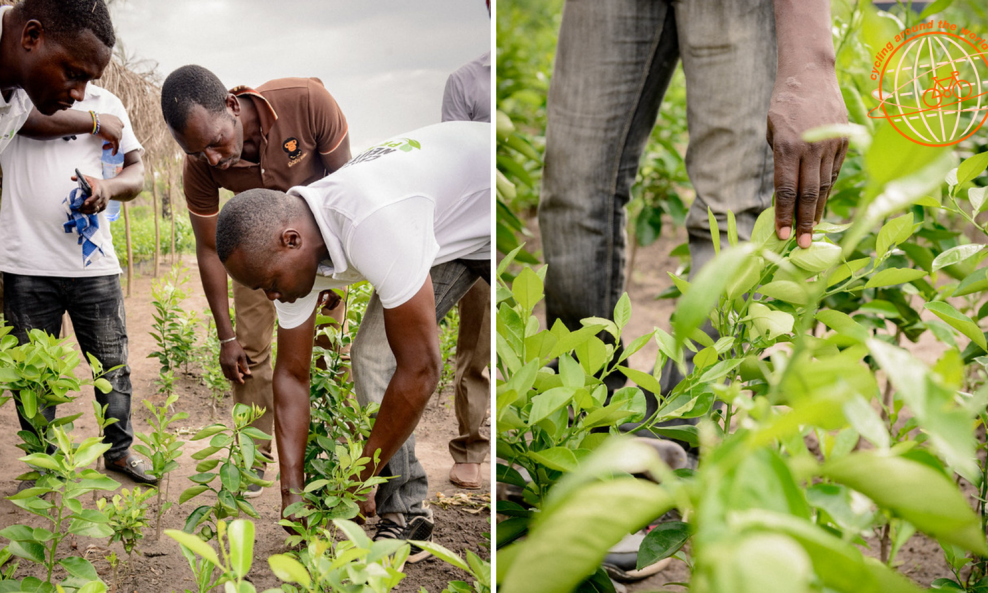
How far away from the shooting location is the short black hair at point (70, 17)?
1.20 meters

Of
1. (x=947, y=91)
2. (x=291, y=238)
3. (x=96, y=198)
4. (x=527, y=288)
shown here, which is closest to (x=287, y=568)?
(x=527, y=288)

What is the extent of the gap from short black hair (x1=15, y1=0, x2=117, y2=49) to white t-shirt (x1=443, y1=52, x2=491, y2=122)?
0.58 m

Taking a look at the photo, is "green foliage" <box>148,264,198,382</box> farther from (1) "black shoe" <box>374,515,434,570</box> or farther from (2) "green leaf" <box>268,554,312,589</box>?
(2) "green leaf" <box>268,554,312,589</box>

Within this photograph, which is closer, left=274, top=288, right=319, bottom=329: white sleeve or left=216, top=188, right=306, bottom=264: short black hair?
left=216, top=188, right=306, bottom=264: short black hair

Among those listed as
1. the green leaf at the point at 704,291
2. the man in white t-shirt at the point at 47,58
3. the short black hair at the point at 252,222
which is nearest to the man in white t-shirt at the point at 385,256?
the short black hair at the point at 252,222

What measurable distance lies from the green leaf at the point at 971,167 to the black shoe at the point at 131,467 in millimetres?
1408

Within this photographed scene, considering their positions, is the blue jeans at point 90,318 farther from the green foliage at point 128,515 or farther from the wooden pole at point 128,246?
the green foliage at point 128,515

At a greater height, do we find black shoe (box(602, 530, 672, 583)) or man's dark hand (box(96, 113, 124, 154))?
man's dark hand (box(96, 113, 124, 154))

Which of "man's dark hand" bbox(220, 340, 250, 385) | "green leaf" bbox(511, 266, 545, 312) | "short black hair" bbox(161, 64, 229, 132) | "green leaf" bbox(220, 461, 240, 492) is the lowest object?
"green leaf" bbox(220, 461, 240, 492)

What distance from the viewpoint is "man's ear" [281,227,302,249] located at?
1270 millimetres

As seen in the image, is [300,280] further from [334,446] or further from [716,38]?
[716,38]

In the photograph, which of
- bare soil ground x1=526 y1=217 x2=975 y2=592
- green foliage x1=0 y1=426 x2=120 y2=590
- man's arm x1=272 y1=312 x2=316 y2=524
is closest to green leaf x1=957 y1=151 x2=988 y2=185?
bare soil ground x1=526 y1=217 x2=975 y2=592

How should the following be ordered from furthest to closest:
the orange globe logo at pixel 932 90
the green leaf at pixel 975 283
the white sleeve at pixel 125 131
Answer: the orange globe logo at pixel 932 90 → the white sleeve at pixel 125 131 → the green leaf at pixel 975 283

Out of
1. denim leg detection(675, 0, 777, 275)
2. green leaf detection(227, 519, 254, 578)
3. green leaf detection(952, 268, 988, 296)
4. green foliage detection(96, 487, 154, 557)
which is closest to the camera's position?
green leaf detection(227, 519, 254, 578)
